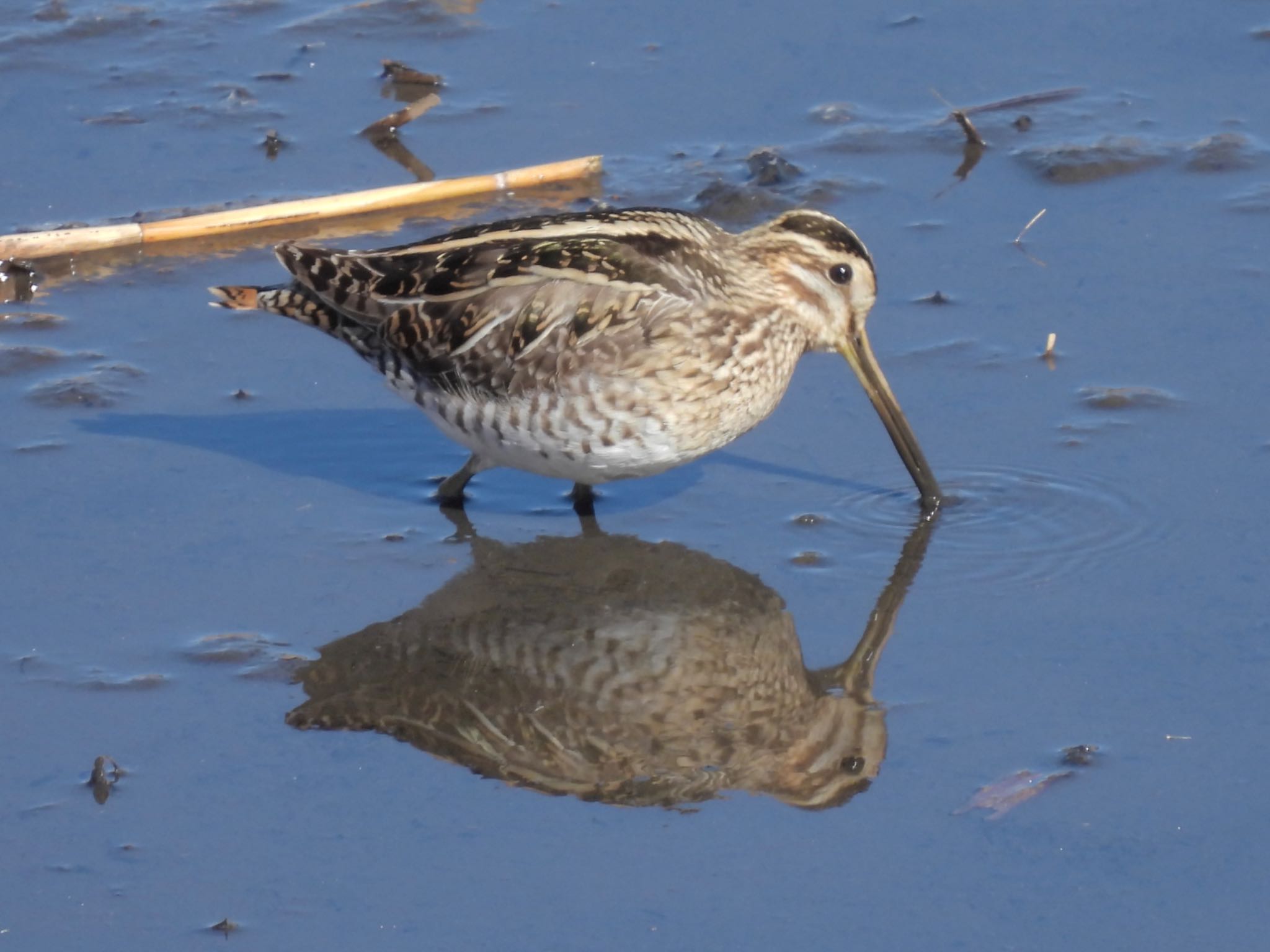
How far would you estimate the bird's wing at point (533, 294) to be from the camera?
611cm

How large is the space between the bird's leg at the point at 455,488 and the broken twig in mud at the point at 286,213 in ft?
6.61

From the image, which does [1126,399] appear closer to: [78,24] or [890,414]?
[890,414]

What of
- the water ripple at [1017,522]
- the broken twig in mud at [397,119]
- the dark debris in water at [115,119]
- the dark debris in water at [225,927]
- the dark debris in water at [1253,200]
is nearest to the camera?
the dark debris in water at [225,927]

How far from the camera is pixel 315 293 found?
6641 mm

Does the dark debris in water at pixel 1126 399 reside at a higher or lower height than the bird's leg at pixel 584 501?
higher

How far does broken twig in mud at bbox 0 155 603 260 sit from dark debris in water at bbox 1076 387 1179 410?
8.58 feet

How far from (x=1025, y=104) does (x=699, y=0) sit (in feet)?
Answer: 6.37

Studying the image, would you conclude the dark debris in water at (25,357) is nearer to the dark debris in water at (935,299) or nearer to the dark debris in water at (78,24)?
the dark debris in water at (78,24)

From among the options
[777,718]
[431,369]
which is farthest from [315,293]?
[777,718]

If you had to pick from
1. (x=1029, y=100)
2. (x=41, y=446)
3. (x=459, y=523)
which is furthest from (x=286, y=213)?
(x=1029, y=100)

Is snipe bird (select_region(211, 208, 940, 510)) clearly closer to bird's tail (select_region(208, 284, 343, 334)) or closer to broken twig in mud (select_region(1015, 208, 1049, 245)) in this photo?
bird's tail (select_region(208, 284, 343, 334))

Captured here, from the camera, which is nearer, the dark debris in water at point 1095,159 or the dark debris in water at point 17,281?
the dark debris in water at point 17,281

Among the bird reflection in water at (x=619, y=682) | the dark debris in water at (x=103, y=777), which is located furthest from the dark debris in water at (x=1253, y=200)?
the dark debris in water at (x=103, y=777)

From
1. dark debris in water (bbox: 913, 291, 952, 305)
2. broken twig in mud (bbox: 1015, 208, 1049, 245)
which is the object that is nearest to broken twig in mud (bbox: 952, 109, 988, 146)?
broken twig in mud (bbox: 1015, 208, 1049, 245)
